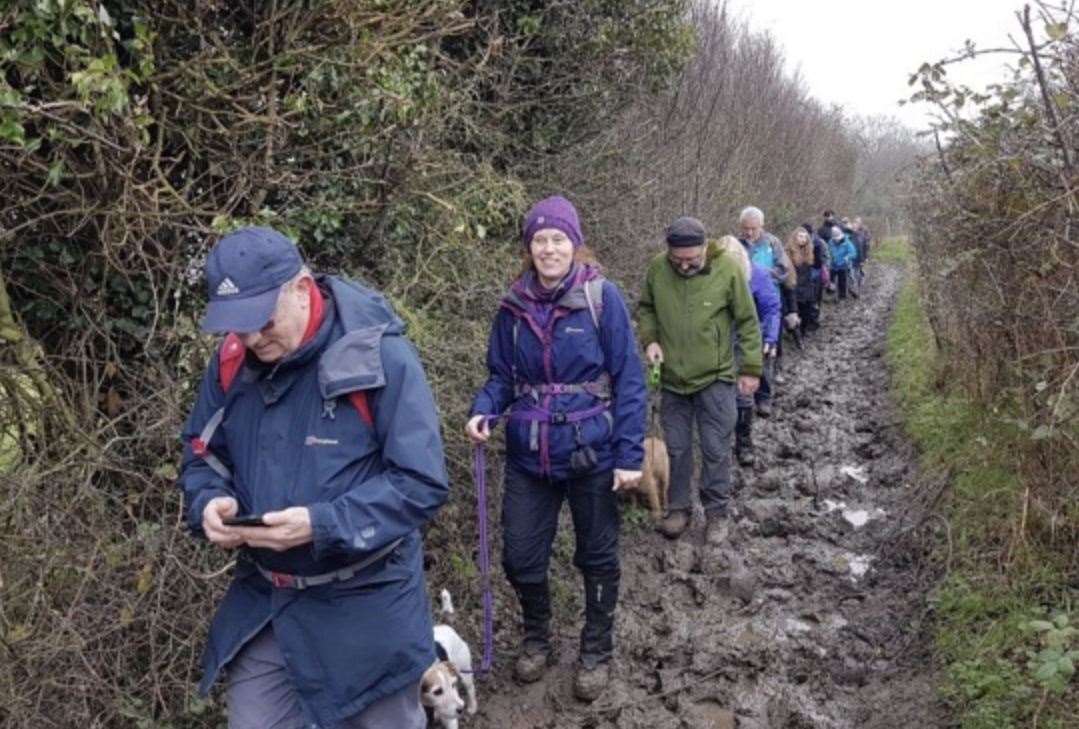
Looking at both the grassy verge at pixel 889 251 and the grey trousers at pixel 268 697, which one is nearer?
the grey trousers at pixel 268 697

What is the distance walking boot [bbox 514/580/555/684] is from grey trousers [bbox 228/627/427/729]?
5.18ft

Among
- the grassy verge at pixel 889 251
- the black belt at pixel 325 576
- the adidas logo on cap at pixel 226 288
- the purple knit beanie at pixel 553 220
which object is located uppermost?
the grassy verge at pixel 889 251

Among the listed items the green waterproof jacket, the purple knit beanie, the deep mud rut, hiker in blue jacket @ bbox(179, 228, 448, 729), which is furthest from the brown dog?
hiker in blue jacket @ bbox(179, 228, 448, 729)

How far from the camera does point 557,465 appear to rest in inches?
158

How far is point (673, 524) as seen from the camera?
6066 mm

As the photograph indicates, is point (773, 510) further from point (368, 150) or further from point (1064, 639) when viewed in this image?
point (368, 150)

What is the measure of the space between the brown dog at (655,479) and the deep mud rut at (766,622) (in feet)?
0.57

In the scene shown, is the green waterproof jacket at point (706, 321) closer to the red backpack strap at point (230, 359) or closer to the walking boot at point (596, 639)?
the walking boot at point (596, 639)

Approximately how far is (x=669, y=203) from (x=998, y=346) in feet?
16.4

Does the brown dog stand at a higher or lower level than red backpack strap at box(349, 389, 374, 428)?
lower

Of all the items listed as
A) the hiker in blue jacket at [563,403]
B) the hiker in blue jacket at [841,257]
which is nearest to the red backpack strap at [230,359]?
→ the hiker in blue jacket at [563,403]

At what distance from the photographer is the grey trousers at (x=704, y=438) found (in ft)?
19.4

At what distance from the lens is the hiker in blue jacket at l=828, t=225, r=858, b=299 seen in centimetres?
1956

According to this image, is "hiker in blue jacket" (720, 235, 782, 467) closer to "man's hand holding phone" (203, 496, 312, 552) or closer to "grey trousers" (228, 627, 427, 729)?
"grey trousers" (228, 627, 427, 729)
